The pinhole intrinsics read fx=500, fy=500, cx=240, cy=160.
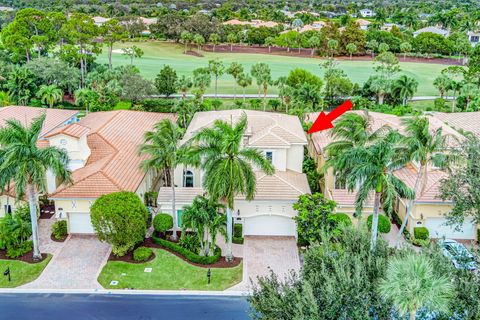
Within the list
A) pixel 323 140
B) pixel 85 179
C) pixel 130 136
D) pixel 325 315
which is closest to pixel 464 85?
pixel 323 140

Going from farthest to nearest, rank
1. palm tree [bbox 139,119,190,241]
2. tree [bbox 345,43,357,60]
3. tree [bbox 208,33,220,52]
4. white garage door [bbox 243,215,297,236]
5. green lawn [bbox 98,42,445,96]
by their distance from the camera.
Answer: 1. tree [bbox 208,33,220,52]
2. tree [bbox 345,43,357,60]
3. green lawn [bbox 98,42,445,96]
4. white garage door [bbox 243,215,297,236]
5. palm tree [bbox 139,119,190,241]

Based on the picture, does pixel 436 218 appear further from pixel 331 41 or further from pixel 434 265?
pixel 331 41

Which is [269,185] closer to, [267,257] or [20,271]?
[267,257]

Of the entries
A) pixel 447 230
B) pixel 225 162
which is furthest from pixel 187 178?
pixel 447 230

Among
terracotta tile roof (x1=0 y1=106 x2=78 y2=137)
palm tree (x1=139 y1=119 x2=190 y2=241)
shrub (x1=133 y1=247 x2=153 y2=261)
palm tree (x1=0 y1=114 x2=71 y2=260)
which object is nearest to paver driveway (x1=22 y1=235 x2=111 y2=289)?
shrub (x1=133 y1=247 x2=153 y2=261)

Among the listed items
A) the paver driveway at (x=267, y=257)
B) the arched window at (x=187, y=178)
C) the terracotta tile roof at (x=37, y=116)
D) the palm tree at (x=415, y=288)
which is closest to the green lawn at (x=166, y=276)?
the paver driveway at (x=267, y=257)

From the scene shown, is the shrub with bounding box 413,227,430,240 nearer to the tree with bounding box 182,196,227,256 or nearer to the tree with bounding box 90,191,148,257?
the tree with bounding box 182,196,227,256
